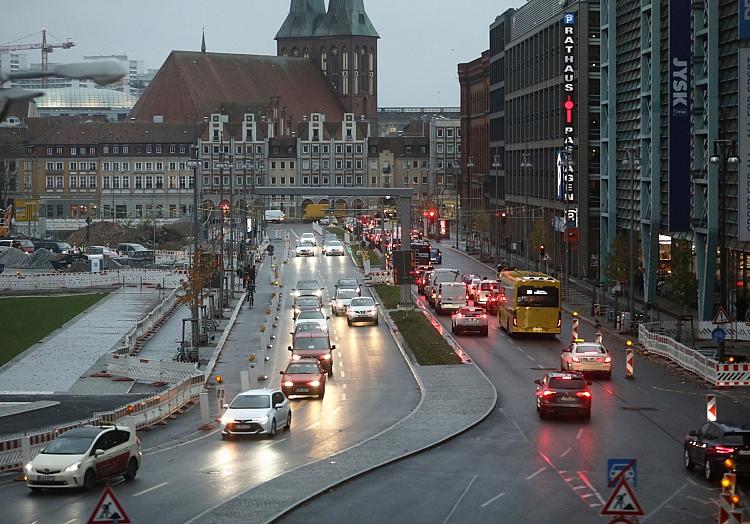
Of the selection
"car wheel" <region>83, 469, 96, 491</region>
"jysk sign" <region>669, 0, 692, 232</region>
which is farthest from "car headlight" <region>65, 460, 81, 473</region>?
"jysk sign" <region>669, 0, 692, 232</region>

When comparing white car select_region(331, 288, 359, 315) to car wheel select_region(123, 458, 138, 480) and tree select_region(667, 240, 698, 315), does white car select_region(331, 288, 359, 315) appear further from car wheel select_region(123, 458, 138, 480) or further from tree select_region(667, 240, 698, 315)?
car wheel select_region(123, 458, 138, 480)

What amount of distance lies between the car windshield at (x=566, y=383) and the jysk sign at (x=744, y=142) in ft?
69.4

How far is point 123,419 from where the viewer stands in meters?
36.3

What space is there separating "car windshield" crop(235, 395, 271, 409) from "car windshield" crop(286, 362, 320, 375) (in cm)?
794

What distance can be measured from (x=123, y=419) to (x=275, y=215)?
148 m

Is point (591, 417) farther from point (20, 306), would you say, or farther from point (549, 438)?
point (20, 306)

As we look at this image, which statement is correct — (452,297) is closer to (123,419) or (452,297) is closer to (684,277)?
(684,277)

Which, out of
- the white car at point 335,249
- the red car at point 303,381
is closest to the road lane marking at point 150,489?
the red car at point 303,381

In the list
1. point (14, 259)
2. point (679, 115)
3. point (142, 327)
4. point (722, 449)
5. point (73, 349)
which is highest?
point (679, 115)

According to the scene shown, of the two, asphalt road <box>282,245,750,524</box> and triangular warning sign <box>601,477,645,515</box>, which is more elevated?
triangular warning sign <box>601,477,645,515</box>

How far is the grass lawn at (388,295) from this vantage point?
78375 millimetres

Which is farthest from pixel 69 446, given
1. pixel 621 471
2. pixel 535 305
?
pixel 535 305

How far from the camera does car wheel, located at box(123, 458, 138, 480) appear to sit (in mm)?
29044

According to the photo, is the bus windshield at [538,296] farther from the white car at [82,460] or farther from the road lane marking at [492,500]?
the road lane marking at [492,500]
